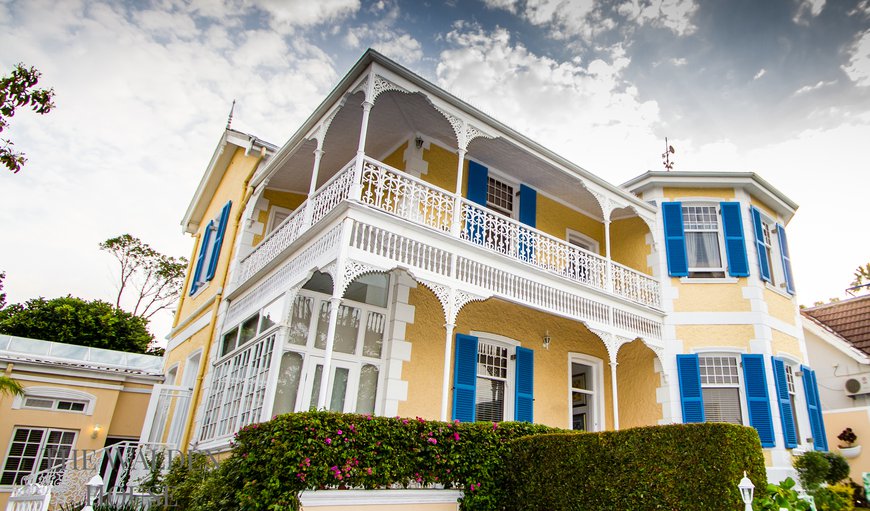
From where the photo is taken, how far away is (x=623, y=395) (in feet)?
41.6

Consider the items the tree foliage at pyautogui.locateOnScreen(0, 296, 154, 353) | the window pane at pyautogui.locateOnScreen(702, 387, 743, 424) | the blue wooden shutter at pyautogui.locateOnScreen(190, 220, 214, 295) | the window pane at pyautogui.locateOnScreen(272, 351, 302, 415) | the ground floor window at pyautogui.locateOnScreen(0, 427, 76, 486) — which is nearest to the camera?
the window pane at pyautogui.locateOnScreen(272, 351, 302, 415)

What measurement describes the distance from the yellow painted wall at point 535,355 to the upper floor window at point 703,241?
2.38 m

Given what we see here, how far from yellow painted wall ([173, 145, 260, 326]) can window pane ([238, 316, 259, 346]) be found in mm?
2095

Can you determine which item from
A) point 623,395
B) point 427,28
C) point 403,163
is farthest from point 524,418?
point 427,28

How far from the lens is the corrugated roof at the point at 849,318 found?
642 inches

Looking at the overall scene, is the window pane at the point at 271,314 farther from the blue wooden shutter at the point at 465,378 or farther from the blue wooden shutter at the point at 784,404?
the blue wooden shutter at the point at 784,404

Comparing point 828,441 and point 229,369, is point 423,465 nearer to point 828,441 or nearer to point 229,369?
point 229,369

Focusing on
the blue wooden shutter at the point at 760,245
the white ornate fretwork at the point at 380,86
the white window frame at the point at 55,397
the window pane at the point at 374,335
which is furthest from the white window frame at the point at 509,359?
the white window frame at the point at 55,397

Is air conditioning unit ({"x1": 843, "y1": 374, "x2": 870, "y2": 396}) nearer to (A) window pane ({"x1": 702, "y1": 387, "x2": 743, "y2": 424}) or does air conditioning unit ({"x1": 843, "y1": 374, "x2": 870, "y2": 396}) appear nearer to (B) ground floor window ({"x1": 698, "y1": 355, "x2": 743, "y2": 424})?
(B) ground floor window ({"x1": 698, "y1": 355, "x2": 743, "y2": 424})

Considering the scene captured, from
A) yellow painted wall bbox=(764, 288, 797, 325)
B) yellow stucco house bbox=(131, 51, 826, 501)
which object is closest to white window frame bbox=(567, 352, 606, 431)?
yellow stucco house bbox=(131, 51, 826, 501)

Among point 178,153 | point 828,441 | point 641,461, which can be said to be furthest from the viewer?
point 178,153

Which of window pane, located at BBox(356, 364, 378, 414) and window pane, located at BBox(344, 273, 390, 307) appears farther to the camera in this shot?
window pane, located at BBox(344, 273, 390, 307)

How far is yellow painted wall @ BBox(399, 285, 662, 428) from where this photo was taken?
9500 millimetres

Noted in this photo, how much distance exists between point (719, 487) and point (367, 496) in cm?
388
